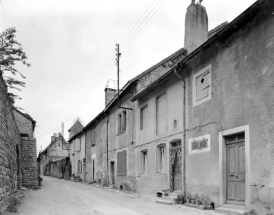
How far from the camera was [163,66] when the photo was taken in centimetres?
1661

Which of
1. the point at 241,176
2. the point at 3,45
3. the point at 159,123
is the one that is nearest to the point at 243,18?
the point at 241,176

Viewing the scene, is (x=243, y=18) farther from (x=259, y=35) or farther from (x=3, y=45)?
(x=3, y=45)

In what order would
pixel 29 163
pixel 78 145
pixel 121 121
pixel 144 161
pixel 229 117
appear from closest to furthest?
pixel 229 117, pixel 144 161, pixel 29 163, pixel 121 121, pixel 78 145

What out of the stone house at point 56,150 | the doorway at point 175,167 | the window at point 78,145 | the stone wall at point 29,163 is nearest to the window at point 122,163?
the stone wall at point 29,163

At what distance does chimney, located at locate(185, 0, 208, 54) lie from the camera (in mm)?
15422

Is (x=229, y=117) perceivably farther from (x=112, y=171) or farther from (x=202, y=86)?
(x=112, y=171)

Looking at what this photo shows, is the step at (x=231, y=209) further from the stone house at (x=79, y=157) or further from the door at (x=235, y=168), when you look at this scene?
the stone house at (x=79, y=157)

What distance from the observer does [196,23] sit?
1548 centimetres

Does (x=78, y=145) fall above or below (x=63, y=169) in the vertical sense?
above

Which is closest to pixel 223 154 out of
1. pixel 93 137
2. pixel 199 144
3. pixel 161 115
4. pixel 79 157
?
pixel 199 144

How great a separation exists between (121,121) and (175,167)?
24.9 ft

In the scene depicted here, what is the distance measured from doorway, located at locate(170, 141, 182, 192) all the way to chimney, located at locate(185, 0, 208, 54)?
5.70 m

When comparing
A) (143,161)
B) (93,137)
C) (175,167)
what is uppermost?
(93,137)

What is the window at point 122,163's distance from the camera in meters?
18.3
